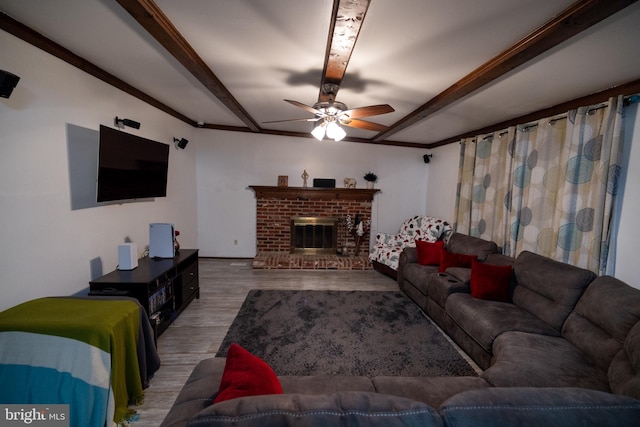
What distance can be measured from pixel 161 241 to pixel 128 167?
843mm

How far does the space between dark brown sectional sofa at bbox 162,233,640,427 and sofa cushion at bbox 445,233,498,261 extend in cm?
1

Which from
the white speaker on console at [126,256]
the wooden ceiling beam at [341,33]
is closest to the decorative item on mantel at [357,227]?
the wooden ceiling beam at [341,33]

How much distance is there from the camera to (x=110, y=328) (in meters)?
1.50

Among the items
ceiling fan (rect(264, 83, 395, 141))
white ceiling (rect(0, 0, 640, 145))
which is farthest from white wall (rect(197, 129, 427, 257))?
ceiling fan (rect(264, 83, 395, 141))

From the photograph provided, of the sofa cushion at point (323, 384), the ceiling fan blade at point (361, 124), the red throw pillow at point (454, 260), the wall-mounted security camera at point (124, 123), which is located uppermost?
the ceiling fan blade at point (361, 124)

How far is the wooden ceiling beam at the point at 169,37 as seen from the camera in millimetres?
1430

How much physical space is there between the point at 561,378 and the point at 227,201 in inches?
186

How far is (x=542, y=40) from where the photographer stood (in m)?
1.54

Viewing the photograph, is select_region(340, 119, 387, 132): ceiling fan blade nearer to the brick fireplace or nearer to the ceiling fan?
the ceiling fan

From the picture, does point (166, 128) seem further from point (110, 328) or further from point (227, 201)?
point (110, 328)

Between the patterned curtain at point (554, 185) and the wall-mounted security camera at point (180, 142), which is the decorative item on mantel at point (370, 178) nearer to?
the patterned curtain at point (554, 185)

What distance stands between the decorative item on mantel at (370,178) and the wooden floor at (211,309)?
1.71 meters

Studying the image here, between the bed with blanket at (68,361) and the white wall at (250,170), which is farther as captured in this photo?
the white wall at (250,170)

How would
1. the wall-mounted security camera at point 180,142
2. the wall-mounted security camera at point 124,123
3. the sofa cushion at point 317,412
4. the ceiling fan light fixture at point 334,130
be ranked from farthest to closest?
the wall-mounted security camera at point 180,142 < the wall-mounted security camera at point 124,123 < the ceiling fan light fixture at point 334,130 < the sofa cushion at point 317,412
